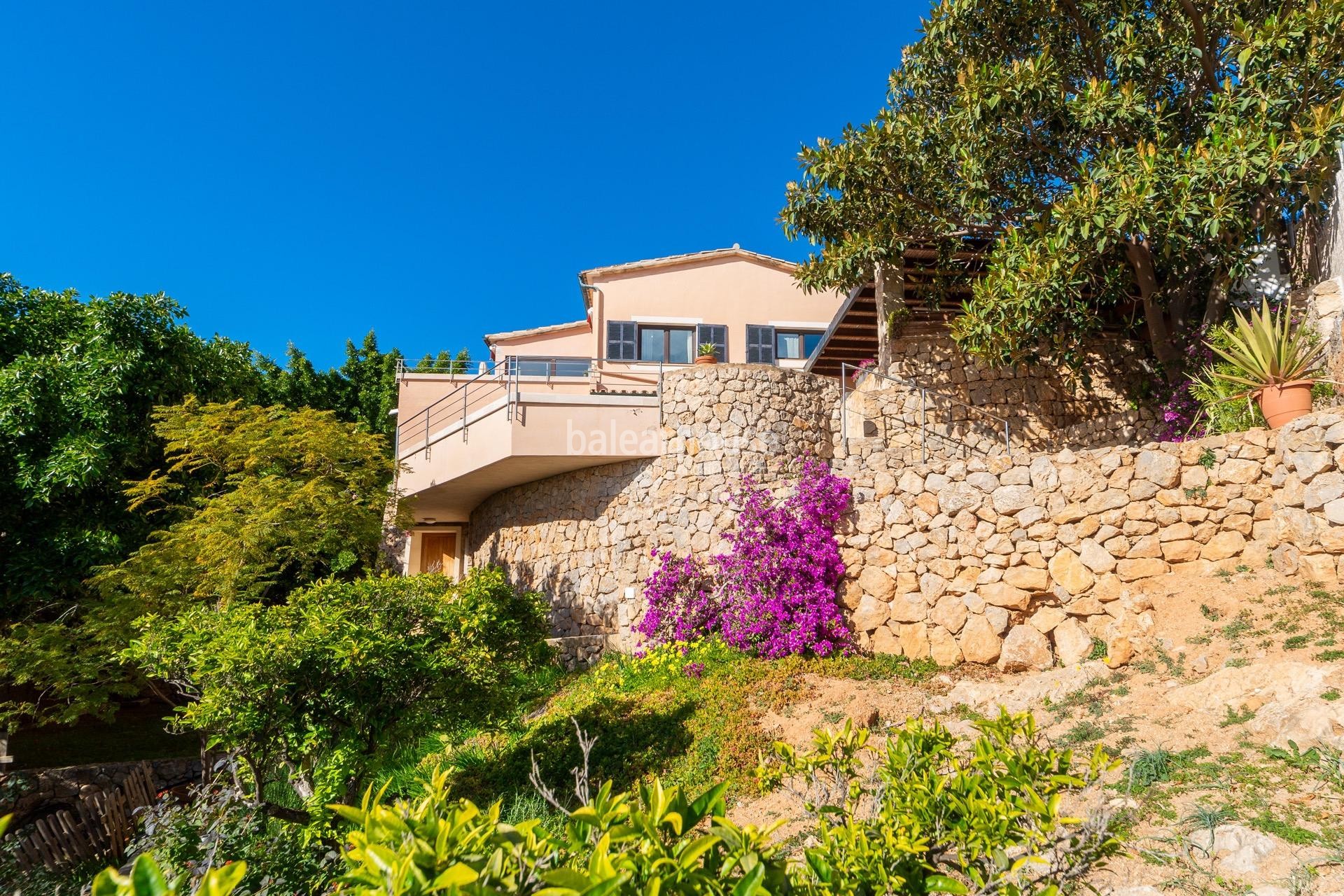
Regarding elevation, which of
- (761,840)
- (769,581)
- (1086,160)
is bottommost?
(761,840)

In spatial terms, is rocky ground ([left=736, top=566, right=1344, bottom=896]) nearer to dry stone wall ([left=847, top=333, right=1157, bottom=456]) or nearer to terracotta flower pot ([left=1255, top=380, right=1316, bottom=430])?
terracotta flower pot ([left=1255, top=380, right=1316, bottom=430])

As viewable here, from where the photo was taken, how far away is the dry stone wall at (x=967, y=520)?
835cm

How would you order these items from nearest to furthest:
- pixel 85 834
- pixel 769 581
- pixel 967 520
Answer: pixel 85 834 → pixel 967 520 → pixel 769 581

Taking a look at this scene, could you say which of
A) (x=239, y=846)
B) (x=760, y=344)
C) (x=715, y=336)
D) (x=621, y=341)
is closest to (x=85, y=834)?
(x=239, y=846)

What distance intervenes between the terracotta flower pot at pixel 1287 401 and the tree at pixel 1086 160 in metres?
2.42

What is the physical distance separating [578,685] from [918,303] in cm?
982

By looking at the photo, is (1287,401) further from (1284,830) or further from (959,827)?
(959,827)

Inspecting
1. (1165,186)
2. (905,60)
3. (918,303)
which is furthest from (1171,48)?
(918,303)

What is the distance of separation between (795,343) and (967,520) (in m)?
11.5

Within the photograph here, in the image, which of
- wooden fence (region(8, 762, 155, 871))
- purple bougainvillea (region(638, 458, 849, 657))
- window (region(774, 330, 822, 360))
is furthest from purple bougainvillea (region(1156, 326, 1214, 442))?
wooden fence (region(8, 762, 155, 871))

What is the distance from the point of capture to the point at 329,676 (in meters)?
7.20

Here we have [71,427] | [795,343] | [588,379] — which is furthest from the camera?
[795,343]

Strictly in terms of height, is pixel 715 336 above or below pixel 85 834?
above

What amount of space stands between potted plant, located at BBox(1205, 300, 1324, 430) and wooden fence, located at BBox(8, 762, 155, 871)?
12.7m
